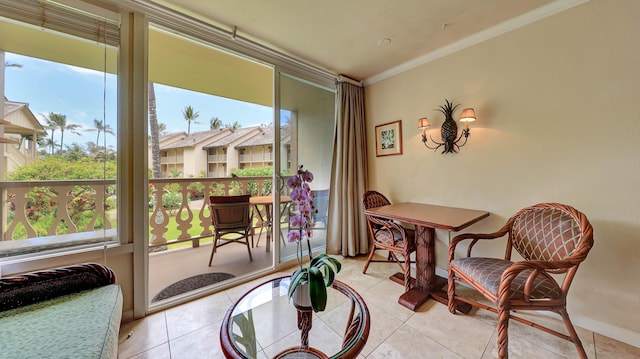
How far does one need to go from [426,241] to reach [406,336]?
0.81 meters

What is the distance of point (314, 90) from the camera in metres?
2.79

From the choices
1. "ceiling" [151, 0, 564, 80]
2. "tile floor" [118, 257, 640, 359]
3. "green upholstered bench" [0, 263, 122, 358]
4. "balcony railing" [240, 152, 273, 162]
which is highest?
"ceiling" [151, 0, 564, 80]

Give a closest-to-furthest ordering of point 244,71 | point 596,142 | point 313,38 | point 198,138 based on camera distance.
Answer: point 596,142
point 313,38
point 244,71
point 198,138

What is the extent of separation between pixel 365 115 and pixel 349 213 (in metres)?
1.39

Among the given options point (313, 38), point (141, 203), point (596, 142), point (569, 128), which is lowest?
point (141, 203)

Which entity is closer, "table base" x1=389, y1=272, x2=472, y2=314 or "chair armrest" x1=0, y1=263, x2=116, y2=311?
"chair armrest" x1=0, y1=263, x2=116, y2=311

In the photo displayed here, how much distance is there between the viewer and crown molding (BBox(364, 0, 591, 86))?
164cm

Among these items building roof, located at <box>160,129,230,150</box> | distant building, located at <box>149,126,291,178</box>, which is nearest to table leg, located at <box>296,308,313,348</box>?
distant building, located at <box>149,126,291,178</box>

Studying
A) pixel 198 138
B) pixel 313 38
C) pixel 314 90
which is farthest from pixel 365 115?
pixel 198 138

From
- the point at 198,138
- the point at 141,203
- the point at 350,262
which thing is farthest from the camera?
the point at 198,138

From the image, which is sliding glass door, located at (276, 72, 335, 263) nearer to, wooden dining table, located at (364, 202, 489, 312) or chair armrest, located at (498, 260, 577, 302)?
wooden dining table, located at (364, 202, 489, 312)

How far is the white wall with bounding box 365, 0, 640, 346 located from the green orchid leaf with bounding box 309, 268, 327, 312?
6.12ft

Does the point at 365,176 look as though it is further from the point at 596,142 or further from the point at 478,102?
the point at 596,142

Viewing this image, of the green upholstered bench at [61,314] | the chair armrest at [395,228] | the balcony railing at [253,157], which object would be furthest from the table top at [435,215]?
the balcony railing at [253,157]
